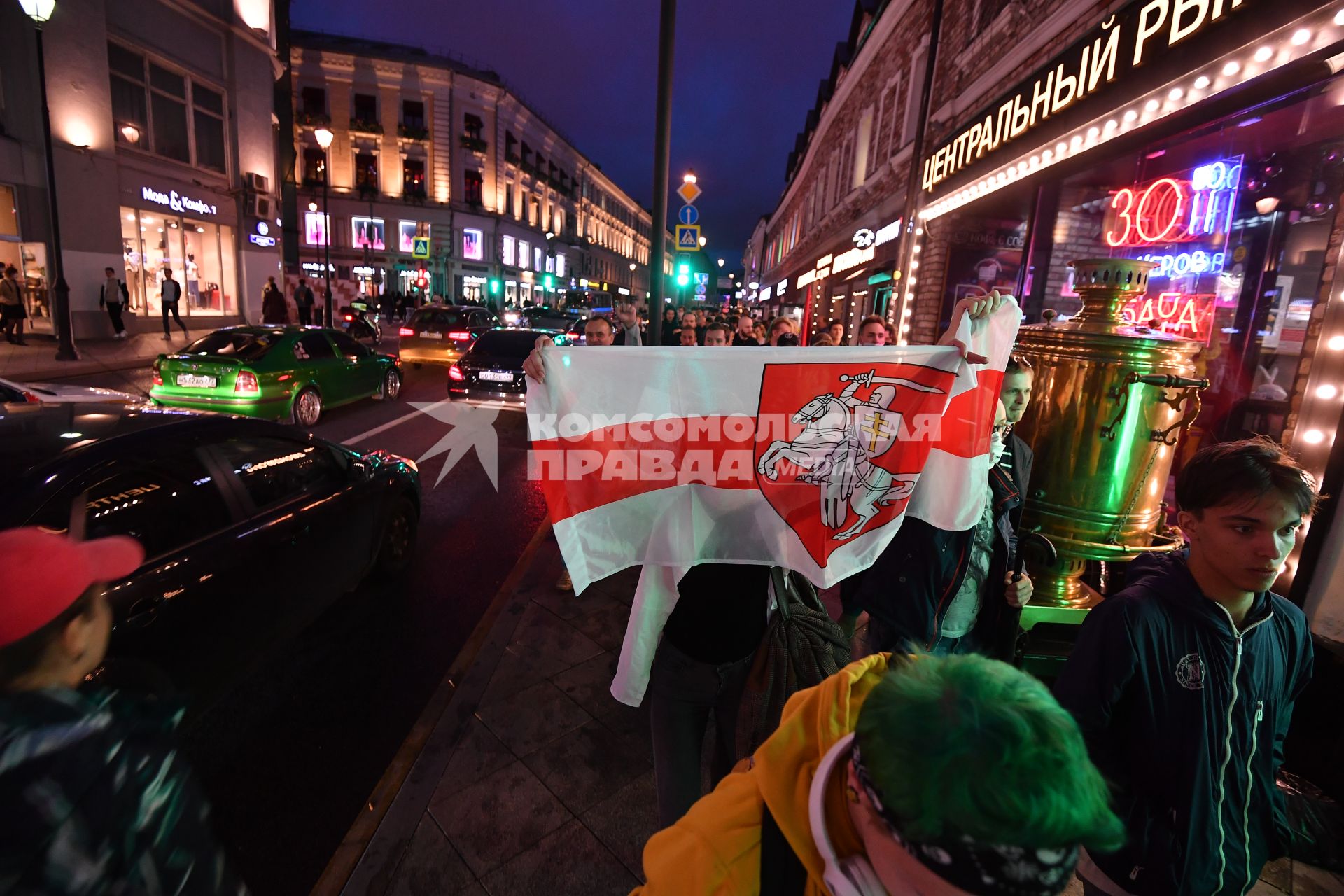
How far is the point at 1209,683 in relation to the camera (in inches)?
72.2

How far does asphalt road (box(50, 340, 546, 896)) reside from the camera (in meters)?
2.83

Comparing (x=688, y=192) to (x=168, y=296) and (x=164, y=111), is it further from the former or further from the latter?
(x=164, y=111)

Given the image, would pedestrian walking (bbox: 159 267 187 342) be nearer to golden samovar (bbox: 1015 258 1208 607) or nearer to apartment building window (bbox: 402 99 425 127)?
golden samovar (bbox: 1015 258 1208 607)

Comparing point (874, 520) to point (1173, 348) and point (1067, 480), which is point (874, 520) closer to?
point (1067, 480)

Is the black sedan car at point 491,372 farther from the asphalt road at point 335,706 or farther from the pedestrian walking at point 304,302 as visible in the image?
the pedestrian walking at point 304,302

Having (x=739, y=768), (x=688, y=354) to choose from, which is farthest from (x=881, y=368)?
(x=739, y=768)

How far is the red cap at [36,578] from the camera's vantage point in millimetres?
1252

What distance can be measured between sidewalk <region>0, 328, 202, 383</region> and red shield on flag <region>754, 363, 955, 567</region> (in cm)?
1376

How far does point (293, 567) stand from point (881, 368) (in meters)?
3.44

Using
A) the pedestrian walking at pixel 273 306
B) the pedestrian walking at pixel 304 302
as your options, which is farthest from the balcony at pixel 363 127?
the pedestrian walking at pixel 273 306

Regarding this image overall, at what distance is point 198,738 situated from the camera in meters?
3.33

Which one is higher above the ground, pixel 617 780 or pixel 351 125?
pixel 351 125

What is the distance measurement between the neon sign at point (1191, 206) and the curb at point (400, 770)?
6957 mm

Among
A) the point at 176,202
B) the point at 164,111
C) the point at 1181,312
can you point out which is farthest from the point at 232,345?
the point at 164,111
